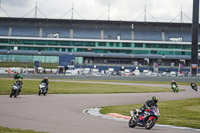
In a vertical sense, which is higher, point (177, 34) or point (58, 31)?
point (58, 31)

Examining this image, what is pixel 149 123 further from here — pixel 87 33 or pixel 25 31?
pixel 25 31

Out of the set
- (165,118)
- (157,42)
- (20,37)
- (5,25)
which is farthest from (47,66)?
(165,118)

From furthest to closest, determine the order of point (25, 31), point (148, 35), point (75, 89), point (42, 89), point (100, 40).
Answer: point (148, 35), point (25, 31), point (100, 40), point (75, 89), point (42, 89)

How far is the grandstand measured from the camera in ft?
357

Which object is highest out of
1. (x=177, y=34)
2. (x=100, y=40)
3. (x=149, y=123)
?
(x=177, y=34)

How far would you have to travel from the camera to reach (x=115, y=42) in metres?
110

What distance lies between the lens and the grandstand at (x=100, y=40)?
109 meters

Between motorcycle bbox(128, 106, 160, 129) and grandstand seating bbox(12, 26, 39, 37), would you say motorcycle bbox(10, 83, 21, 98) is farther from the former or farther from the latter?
grandstand seating bbox(12, 26, 39, 37)

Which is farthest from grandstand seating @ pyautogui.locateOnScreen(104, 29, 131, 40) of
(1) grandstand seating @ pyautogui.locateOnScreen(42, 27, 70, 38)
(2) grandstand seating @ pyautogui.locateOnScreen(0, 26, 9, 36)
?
(2) grandstand seating @ pyautogui.locateOnScreen(0, 26, 9, 36)

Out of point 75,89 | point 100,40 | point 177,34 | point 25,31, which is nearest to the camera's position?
point 75,89

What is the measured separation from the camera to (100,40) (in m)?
109

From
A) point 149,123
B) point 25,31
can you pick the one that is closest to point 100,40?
point 25,31

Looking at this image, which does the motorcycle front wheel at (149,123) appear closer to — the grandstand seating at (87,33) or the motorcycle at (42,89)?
the motorcycle at (42,89)

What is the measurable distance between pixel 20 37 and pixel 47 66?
18590 mm
